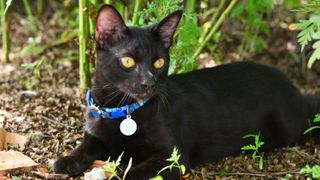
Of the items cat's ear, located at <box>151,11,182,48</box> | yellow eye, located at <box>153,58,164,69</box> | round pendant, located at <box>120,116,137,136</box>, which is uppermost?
cat's ear, located at <box>151,11,182,48</box>

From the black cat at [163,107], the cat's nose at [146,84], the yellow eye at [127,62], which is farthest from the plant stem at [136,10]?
the cat's nose at [146,84]

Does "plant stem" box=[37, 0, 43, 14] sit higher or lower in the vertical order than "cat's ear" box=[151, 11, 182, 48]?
higher

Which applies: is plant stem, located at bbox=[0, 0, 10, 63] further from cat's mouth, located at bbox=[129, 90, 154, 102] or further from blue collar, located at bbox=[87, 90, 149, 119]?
cat's mouth, located at bbox=[129, 90, 154, 102]

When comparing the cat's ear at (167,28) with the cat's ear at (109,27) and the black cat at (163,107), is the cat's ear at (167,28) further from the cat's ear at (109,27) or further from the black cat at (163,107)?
the cat's ear at (109,27)

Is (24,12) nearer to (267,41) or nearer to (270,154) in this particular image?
(267,41)

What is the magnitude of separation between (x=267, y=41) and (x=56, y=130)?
2.59 m

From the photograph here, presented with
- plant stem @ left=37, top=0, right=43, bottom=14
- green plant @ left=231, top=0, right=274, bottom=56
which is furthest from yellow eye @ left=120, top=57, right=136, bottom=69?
plant stem @ left=37, top=0, right=43, bottom=14

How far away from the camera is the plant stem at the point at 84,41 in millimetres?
3279

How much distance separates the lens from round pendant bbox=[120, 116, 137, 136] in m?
2.69

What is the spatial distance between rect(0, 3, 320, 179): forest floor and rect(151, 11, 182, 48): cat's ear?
0.70m

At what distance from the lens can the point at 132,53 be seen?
2635 millimetres

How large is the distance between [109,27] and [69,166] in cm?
68

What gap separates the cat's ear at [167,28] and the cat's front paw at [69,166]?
2.36 feet

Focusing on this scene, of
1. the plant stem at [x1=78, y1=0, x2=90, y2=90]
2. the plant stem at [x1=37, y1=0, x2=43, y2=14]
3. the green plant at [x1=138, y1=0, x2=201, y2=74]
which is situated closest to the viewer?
the green plant at [x1=138, y1=0, x2=201, y2=74]
